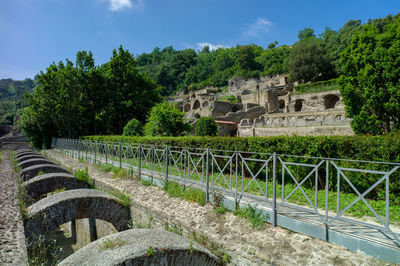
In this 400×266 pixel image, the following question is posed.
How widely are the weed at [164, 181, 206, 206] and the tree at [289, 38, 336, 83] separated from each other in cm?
3920

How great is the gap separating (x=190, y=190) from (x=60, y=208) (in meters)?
3.46

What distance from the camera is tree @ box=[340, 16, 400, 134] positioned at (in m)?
9.32

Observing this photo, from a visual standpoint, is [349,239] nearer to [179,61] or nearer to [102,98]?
[102,98]

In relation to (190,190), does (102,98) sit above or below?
above

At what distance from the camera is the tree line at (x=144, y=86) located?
9742 millimetres

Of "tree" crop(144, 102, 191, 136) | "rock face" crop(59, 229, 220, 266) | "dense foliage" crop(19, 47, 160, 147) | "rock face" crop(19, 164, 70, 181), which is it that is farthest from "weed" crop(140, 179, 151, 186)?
"dense foliage" crop(19, 47, 160, 147)

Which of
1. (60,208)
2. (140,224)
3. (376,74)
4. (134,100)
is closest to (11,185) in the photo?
(60,208)

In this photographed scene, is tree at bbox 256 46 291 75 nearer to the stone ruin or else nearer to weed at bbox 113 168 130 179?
the stone ruin

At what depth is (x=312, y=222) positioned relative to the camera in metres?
4.06

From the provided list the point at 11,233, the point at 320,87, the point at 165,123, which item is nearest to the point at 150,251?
the point at 11,233

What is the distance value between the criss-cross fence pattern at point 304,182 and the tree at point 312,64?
36.9 meters

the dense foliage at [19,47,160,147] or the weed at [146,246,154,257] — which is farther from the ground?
the dense foliage at [19,47,160,147]

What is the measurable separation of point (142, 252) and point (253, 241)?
77.5 inches

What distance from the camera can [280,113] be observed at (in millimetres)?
28109
